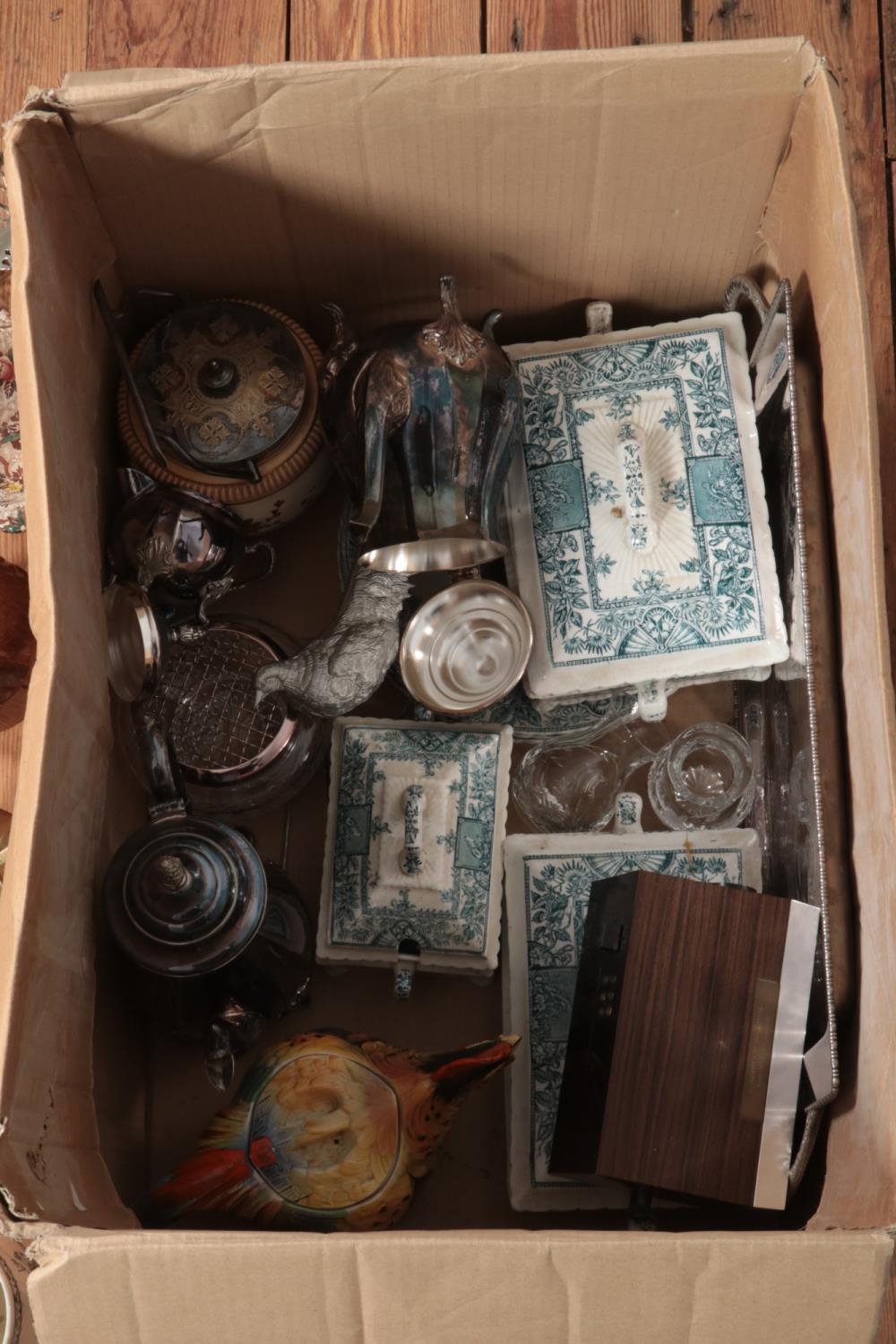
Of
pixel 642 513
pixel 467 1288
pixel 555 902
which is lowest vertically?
pixel 467 1288

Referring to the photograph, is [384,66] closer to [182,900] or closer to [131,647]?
[131,647]

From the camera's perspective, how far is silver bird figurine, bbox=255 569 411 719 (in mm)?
850

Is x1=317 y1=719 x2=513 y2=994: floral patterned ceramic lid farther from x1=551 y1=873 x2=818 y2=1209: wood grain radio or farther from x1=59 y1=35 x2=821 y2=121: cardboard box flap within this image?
x1=59 y1=35 x2=821 y2=121: cardboard box flap

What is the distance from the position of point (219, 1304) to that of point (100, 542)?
530mm

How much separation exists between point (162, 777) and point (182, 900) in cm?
9

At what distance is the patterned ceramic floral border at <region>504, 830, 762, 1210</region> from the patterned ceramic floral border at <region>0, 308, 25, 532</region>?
1.60ft

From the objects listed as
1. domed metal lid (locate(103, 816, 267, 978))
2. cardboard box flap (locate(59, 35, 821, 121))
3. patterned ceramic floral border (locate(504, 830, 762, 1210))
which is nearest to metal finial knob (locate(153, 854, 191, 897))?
domed metal lid (locate(103, 816, 267, 978))

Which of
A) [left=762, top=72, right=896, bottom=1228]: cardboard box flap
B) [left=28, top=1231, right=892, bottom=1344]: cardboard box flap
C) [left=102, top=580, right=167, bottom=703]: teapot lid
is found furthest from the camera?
[left=102, top=580, right=167, bottom=703]: teapot lid

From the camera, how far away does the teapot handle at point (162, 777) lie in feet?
2.60

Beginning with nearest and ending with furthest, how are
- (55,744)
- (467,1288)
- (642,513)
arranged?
1. (467,1288)
2. (55,744)
3. (642,513)

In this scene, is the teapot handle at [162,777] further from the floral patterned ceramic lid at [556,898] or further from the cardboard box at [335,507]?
the floral patterned ceramic lid at [556,898]

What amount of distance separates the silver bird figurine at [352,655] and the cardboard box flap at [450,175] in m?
0.29

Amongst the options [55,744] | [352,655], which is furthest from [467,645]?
[55,744]

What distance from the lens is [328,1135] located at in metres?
0.76
